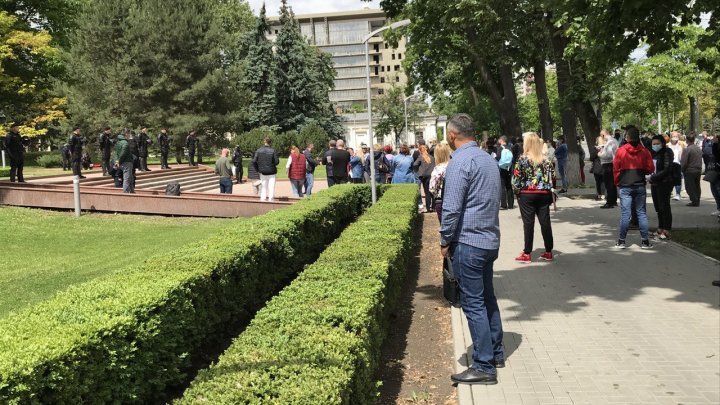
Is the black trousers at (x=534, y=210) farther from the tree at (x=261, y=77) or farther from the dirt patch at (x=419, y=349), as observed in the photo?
the tree at (x=261, y=77)

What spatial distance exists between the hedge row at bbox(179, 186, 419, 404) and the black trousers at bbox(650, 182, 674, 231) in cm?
627

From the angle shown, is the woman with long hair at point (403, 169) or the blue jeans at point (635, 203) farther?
the woman with long hair at point (403, 169)

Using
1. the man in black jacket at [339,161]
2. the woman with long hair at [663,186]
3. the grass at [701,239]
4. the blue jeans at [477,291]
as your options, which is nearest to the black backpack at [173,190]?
the man in black jacket at [339,161]

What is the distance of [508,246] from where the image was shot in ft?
36.2

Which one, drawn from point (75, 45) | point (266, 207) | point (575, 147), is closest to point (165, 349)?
point (266, 207)

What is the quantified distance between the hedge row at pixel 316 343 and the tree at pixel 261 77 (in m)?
47.2

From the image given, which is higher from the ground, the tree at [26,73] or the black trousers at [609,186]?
the tree at [26,73]

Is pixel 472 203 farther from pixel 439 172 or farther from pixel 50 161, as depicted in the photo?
pixel 50 161

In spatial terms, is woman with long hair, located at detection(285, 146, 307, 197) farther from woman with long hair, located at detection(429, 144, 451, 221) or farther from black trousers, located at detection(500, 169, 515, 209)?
woman with long hair, located at detection(429, 144, 451, 221)

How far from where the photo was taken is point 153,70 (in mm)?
39281

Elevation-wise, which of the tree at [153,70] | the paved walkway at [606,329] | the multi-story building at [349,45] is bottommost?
the paved walkway at [606,329]

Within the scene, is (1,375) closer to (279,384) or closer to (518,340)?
(279,384)

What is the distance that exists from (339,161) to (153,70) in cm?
2519

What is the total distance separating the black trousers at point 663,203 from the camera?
1095 cm
